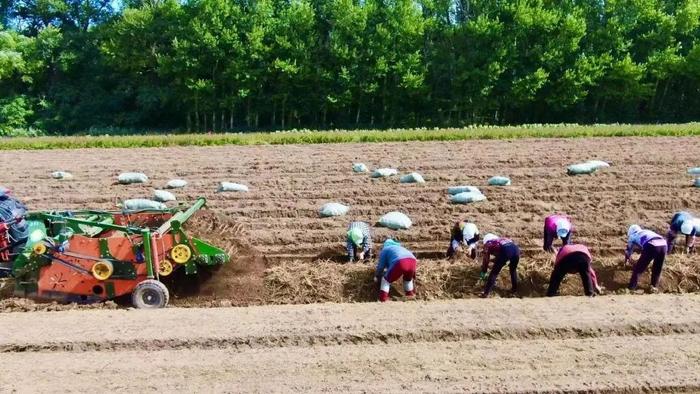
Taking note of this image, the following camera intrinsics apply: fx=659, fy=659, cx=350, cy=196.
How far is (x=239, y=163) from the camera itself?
18.6 metres

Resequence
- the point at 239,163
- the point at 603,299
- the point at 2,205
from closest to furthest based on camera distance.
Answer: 1. the point at 603,299
2. the point at 2,205
3. the point at 239,163

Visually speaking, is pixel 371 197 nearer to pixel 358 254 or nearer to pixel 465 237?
→ pixel 358 254

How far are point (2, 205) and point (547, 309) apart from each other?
7.43 m

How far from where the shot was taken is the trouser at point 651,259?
8922 mm

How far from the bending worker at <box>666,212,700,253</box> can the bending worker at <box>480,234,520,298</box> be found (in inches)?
112

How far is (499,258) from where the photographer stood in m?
8.90

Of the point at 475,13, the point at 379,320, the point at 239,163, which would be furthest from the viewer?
the point at 475,13

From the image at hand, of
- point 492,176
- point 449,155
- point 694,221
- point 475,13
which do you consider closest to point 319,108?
point 475,13

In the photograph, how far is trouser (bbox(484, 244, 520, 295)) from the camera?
8.87 metres

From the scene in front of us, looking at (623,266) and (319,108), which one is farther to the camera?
(319,108)

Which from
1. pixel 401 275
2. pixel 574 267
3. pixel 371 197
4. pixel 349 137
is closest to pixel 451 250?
pixel 401 275

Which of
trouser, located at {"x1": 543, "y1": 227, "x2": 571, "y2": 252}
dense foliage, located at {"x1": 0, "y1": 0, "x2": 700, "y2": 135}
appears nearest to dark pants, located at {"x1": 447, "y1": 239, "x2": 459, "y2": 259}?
trouser, located at {"x1": 543, "y1": 227, "x2": 571, "y2": 252}

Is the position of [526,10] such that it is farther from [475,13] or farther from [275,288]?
[275,288]

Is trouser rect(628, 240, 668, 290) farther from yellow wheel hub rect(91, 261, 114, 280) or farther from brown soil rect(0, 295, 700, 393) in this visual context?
yellow wheel hub rect(91, 261, 114, 280)
